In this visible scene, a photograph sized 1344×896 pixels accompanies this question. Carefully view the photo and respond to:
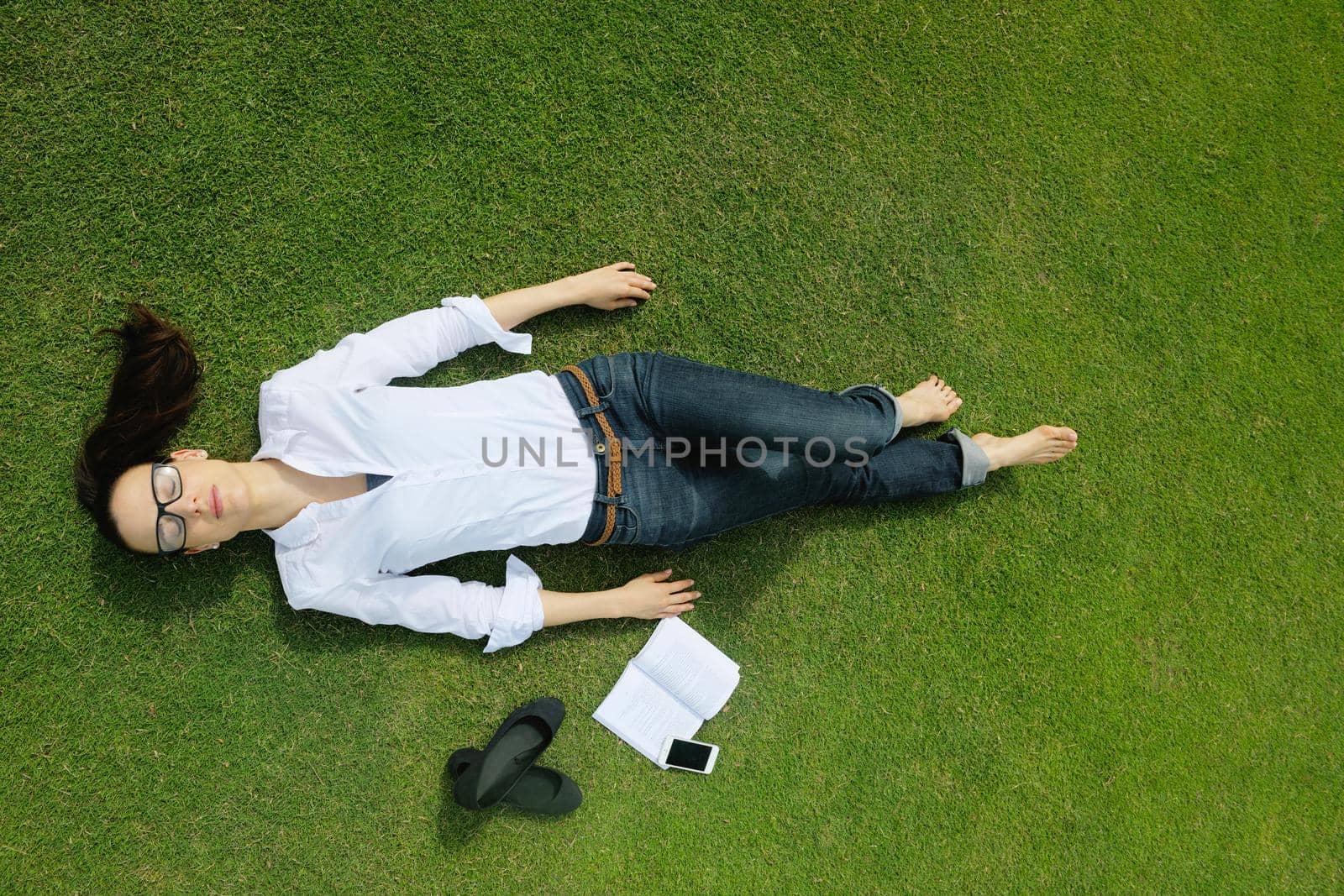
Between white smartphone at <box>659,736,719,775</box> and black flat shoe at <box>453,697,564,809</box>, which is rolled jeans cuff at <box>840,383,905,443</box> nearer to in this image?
white smartphone at <box>659,736,719,775</box>

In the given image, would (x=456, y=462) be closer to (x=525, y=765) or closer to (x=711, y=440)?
(x=711, y=440)

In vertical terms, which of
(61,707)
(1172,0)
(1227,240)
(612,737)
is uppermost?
(1172,0)

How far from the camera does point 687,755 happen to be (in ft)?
10.9

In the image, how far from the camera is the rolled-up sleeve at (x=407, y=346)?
2.83m

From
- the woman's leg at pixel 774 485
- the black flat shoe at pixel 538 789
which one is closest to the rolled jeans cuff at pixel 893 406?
the woman's leg at pixel 774 485

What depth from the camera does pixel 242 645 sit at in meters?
3.24

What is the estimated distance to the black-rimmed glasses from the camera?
103 inches

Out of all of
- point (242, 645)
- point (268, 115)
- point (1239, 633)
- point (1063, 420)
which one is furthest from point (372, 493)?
point (1239, 633)

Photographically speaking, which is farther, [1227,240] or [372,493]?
[1227,240]

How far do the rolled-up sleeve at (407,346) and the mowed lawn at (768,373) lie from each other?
275mm

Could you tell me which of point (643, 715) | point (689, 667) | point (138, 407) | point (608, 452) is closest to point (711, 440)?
point (608, 452)

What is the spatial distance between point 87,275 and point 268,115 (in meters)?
1.06

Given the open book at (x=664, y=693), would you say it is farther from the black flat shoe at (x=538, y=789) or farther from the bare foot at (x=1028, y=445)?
the bare foot at (x=1028, y=445)

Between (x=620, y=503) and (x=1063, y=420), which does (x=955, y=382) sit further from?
(x=620, y=503)
